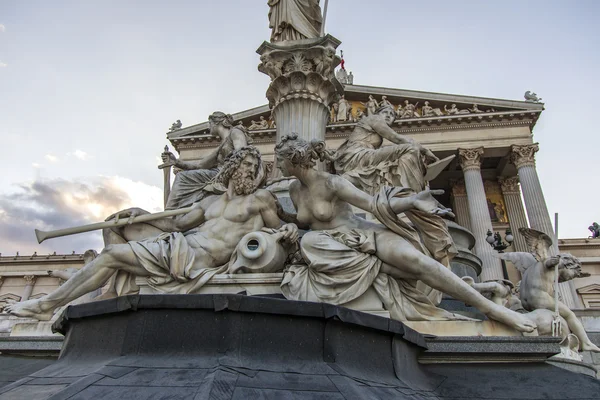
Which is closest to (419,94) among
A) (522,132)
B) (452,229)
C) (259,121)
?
(522,132)

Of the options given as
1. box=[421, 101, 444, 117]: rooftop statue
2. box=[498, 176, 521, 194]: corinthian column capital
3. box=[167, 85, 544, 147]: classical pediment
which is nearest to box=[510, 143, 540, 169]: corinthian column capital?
box=[167, 85, 544, 147]: classical pediment

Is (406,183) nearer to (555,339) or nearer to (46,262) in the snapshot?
(555,339)

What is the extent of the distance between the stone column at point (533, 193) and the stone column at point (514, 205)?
1.88 meters

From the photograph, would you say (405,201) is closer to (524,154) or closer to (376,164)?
(376,164)

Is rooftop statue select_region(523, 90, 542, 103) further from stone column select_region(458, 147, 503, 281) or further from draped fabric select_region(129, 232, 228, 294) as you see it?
draped fabric select_region(129, 232, 228, 294)

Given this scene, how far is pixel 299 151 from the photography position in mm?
3779

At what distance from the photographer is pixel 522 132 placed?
29.0m

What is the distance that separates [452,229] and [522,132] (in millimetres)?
25163

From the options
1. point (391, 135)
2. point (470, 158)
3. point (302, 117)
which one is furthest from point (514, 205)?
point (302, 117)

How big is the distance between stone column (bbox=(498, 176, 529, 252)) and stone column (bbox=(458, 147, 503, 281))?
2.52m

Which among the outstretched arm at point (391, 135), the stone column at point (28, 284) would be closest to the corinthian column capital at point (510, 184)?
the outstretched arm at point (391, 135)

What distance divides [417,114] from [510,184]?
798cm

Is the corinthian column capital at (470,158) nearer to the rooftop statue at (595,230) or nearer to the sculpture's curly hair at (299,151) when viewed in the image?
the rooftop statue at (595,230)

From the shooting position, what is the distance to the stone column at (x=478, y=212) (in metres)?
23.5
